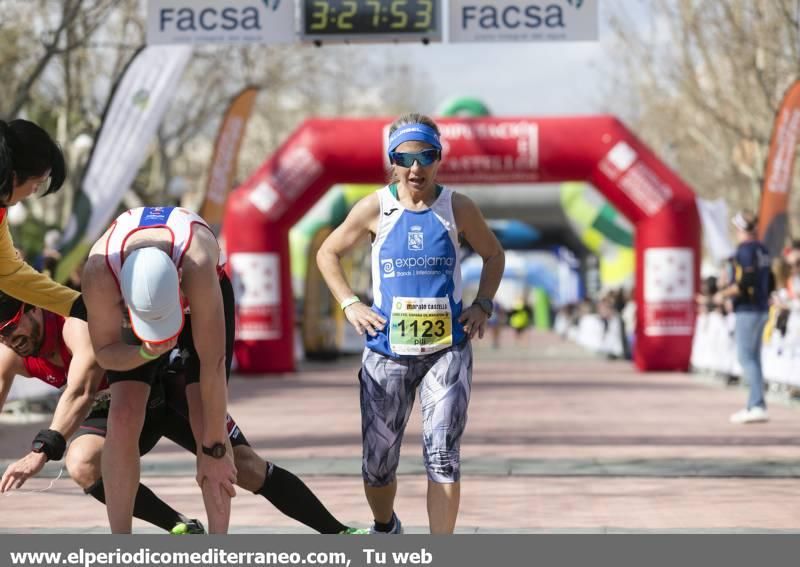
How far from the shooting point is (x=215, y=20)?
A: 13.8 m

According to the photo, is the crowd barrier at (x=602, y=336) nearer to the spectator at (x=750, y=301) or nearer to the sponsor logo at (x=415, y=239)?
A: the spectator at (x=750, y=301)

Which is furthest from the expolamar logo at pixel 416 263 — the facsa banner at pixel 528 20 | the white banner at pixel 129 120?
the white banner at pixel 129 120

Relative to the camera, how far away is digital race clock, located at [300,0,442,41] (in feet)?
46.5

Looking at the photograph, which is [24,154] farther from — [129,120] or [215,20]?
[129,120]

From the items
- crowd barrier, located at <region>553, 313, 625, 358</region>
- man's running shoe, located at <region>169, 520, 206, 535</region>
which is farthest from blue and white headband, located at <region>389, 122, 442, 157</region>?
crowd barrier, located at <region>553, 313, 625, 358</region>

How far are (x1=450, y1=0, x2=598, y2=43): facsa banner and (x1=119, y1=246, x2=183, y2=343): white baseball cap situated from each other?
9054 mm

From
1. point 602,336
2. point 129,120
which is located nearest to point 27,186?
point 129,120

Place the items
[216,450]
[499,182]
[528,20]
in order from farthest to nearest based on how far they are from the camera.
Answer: [499,182], [528,20], [216,450]

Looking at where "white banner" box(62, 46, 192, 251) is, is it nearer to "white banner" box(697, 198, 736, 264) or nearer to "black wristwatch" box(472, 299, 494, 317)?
"white banner" box(697, 198, 736, 264)

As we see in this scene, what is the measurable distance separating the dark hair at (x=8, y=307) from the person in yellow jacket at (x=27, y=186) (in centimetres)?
3

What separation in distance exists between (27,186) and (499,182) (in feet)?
62.3

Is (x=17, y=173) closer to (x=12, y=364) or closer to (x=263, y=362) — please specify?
(x=12, y=364)

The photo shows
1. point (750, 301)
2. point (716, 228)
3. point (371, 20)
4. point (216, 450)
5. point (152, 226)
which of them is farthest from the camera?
point (716, 228)
